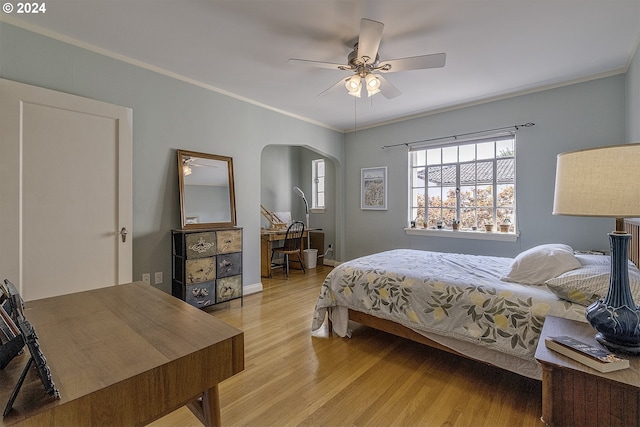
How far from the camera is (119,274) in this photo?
8.61ft

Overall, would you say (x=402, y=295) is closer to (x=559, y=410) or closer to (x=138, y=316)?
(x=559, y=410)

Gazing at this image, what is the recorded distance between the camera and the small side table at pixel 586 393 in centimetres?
102

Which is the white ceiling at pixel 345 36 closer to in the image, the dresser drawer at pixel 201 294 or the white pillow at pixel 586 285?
the white pillow at pixel 586 285

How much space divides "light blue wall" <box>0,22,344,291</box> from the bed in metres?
1.84

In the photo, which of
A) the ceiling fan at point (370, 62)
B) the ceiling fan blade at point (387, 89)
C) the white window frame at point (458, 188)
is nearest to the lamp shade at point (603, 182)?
the ceiling fan at point (370, 62)

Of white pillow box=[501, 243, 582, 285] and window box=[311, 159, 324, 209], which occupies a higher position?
window box=[311, 159, 324, 209]

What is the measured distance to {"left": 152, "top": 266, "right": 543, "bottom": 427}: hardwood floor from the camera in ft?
5.37

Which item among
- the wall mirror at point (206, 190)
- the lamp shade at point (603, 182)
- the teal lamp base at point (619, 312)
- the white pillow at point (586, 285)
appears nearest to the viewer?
the lamp shade at point (603, 182)

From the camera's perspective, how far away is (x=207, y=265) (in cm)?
312

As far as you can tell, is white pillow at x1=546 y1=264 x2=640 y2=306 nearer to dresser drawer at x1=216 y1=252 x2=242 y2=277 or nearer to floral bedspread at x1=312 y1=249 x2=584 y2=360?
floral bedspread at x1=312 y1=249 x2=584 y2=360

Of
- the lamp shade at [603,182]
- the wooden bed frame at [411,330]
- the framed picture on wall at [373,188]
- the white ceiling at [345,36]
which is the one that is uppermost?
the white ceiling at [345,36]

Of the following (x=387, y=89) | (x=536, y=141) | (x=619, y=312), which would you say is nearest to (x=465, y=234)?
(x=536, y=141)

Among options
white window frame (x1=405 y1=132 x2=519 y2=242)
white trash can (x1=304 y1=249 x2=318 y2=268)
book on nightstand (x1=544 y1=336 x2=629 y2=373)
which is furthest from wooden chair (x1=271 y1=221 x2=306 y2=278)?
book on nightstand (x1=544 y1=336 x2=629 y2=373)

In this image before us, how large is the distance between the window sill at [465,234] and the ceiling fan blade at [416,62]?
2431 millimetres
